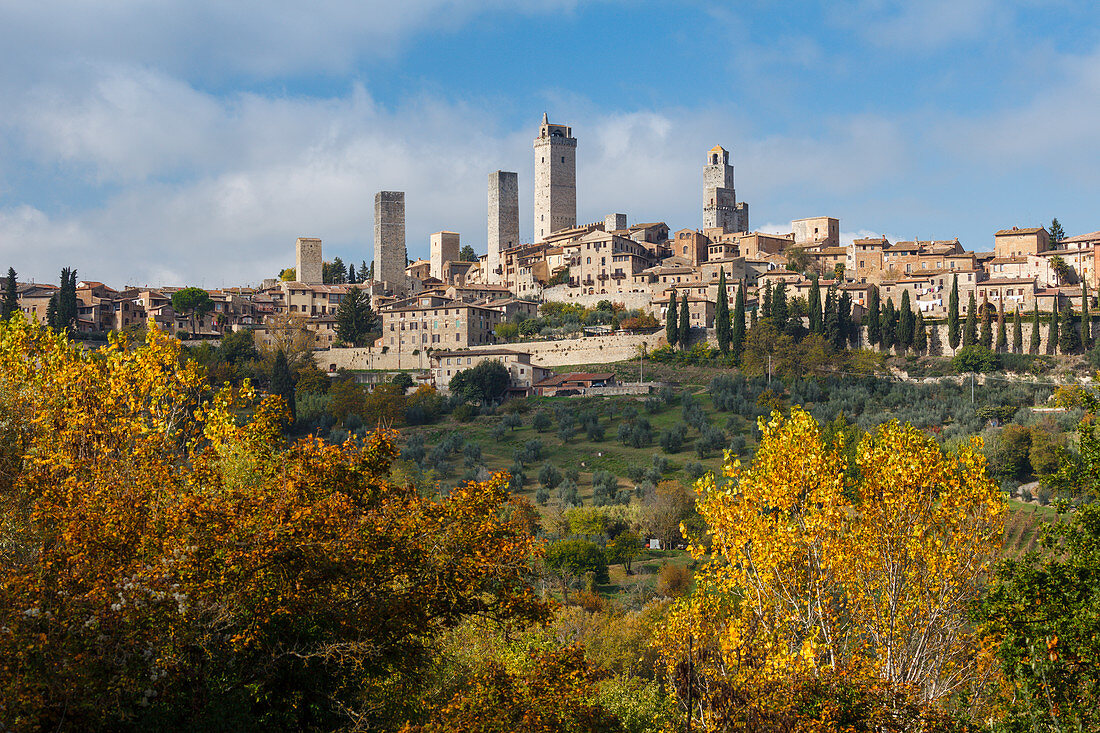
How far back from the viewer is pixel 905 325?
76.7m

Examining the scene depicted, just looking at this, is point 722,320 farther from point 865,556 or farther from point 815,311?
point 865,556

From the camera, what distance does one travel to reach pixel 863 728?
12.5 m

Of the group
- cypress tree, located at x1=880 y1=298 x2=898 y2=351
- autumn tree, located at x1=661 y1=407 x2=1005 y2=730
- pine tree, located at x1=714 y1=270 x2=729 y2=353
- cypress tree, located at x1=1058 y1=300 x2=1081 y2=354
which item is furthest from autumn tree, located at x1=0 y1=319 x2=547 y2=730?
cypress tree, located at x1=880 y1=298 x2=898 y2=351

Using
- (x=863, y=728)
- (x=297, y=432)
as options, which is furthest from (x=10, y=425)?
(x=297, y=432)

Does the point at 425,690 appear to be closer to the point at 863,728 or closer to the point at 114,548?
the point at 114,548

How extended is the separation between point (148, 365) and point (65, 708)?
25.7 ft

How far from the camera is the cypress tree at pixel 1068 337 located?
236 ft

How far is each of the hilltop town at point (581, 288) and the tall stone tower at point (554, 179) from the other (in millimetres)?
1695

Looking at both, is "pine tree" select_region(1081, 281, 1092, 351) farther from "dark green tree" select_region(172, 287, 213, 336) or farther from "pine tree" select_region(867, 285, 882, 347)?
"dark green tree" select_region(172, 287, 213, 336)

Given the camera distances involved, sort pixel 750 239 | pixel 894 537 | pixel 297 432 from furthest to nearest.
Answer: pixel 750 239
pixel 297 432
pixel 894 537

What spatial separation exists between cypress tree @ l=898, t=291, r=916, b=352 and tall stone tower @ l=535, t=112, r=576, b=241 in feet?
168

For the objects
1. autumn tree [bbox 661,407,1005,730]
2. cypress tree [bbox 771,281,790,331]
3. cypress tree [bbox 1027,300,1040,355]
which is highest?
cypress tree [bbox 771,281,790,331]

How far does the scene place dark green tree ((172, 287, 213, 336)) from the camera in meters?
92.9

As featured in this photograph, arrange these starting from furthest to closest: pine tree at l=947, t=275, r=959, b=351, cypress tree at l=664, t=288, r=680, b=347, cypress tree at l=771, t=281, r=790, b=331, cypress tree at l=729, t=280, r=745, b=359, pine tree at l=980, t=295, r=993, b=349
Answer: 1. cypress tree at l=664, t=288, r=680, b=347
2. cypress tree at l=771, t=281, r=790, b=331
3. cypress tree at l=729, t=280, r=745, b=359
4. pine tree at l=947, t=275, r=959, b=351
5. pine tree at l=980, t=295, r=993, b=349
